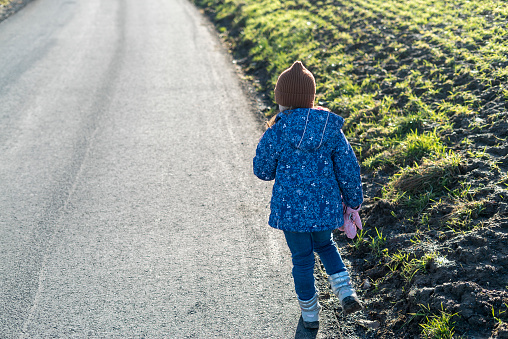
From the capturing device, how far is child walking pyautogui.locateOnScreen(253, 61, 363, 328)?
3.05m

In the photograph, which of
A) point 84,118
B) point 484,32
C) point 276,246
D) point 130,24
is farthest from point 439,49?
point 130,24

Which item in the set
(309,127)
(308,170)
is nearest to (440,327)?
(308,170)

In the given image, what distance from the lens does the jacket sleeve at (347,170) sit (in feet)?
10.2

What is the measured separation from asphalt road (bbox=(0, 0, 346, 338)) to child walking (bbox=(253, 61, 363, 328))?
808mm

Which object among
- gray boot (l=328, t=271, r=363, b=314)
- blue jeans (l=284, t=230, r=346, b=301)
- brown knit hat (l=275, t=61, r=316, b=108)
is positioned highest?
brown knit hat (l=275, t=61, r=316, b=108)

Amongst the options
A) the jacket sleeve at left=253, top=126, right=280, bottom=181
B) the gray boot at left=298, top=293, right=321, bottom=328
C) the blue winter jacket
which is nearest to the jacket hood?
the blue winter jacket

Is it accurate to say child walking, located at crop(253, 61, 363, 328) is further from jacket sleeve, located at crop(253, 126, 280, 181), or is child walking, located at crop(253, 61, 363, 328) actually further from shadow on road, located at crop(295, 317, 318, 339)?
shadow on road, located at crop(295, 317, 318, 339)

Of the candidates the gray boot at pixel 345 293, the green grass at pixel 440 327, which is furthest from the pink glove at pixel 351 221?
the green grass at pixel 440 327

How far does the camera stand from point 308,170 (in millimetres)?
3111

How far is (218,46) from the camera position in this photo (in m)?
11.1

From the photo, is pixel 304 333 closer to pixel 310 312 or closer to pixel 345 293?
pixel 310 312

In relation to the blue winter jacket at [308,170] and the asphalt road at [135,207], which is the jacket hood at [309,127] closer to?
the blue winter jacket at [308,170]

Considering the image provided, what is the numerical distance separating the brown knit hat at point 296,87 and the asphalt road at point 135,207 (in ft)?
5.17

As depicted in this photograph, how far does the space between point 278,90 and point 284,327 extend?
1.71 meters
